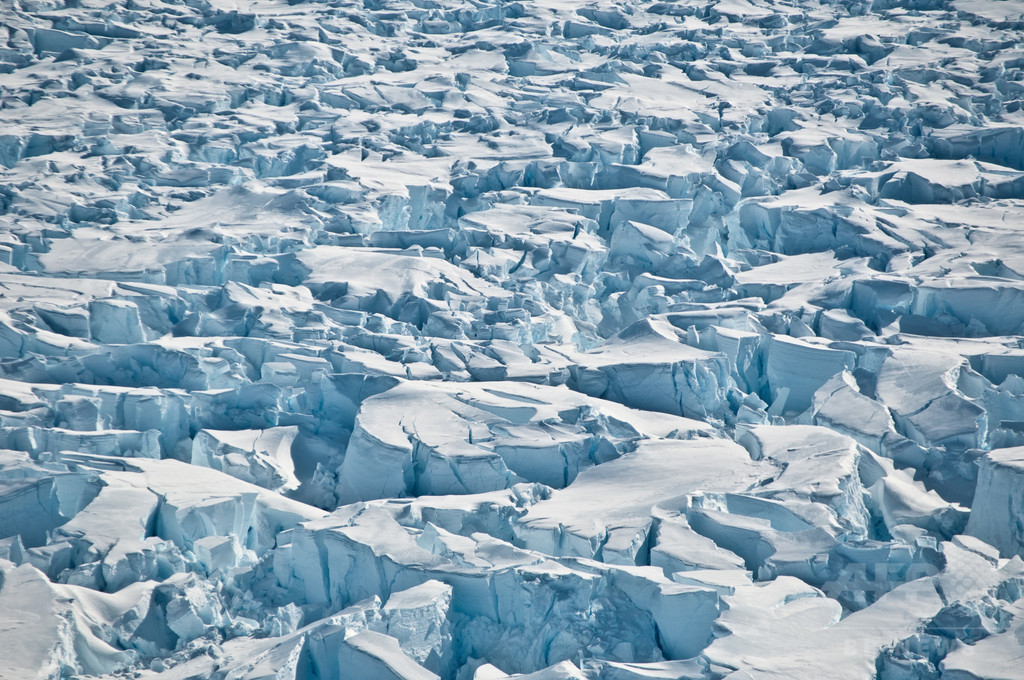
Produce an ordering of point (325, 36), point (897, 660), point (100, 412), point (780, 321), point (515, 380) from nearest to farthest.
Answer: point (897, 660) → point (100, 412) → point (515, 380) → point (780, 321) → point (325, 36)

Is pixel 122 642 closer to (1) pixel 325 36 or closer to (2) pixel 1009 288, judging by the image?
(2) pixel 1009 288

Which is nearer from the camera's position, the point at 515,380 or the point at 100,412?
the point at 100,412

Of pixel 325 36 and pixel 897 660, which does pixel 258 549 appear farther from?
pixel 325 36

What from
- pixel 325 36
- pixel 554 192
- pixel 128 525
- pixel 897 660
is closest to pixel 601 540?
pixel 897 660

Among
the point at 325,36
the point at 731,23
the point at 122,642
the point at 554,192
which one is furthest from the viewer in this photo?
the point at 731,23

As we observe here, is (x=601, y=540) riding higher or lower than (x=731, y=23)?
lower

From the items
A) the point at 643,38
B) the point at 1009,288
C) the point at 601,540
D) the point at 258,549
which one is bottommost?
the point at 258,549

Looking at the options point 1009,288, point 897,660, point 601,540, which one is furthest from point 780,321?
point 897,660
